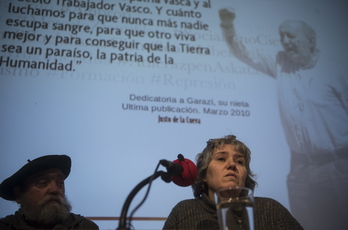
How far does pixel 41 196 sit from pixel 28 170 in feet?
0.52

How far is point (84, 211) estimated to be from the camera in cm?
222

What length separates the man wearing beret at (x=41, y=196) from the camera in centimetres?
195

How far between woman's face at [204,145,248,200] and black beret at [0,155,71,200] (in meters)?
0.84

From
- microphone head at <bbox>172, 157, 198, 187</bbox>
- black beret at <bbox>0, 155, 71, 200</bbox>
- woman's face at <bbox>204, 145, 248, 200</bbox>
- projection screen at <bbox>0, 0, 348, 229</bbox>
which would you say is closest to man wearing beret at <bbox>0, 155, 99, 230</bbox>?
black beret at <bbox>0, 155, 71, 200</bbox>

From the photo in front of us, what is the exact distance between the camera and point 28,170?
202cm

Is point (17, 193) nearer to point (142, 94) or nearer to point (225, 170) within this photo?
point (142, 94)

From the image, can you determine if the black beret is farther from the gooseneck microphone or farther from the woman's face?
the gooseneck microphone

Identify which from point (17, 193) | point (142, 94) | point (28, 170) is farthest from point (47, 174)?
point (142, 94)

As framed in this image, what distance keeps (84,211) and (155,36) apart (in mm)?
1451

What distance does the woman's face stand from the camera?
6.20ft

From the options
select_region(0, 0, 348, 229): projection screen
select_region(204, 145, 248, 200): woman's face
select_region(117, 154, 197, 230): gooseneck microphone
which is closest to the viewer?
select_region(117, 154, 197, 230): gooseneck microphone

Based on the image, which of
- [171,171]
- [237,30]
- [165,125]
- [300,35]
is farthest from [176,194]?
[300,35]

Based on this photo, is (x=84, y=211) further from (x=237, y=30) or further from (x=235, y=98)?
(x=237, y=30)

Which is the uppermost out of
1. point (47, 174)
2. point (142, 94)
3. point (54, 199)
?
point (142, 94)
